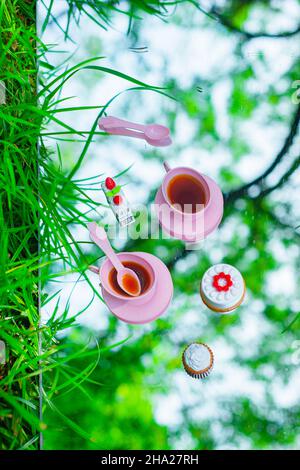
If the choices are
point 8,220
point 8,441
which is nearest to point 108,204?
point 8,220

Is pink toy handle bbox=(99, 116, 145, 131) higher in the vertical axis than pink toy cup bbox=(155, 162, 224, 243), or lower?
higher

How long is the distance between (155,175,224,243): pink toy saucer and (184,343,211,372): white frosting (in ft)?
0.64

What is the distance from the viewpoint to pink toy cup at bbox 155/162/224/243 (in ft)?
3.55

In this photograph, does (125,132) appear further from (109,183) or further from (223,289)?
(223,289)

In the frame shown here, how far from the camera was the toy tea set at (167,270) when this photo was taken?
1.05m

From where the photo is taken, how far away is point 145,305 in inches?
41.8

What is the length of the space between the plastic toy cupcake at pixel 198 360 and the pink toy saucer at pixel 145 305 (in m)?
0.08

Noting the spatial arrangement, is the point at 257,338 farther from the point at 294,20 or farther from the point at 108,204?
the point at 294,20

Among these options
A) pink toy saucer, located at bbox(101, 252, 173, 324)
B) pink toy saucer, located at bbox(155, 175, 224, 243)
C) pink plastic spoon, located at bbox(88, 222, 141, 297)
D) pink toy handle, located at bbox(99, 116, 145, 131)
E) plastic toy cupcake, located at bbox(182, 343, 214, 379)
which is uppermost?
pink toy handle, located at bbox(99, 116, 145, 131)

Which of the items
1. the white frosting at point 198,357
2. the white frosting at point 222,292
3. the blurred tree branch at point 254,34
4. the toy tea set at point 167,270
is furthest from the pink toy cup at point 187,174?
the blurred tree branch at point 254,34

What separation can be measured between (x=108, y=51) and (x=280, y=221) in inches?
18.9

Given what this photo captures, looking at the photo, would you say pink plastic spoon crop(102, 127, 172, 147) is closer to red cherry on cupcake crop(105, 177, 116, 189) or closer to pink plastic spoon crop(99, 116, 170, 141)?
pink plastic spoon crop(99, 116, 170, 141)

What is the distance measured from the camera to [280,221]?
1.13m

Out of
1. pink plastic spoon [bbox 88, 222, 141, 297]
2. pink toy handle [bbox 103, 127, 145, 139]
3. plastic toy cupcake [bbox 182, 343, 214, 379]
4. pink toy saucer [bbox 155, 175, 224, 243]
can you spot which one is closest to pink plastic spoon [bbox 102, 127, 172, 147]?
pink toy handle [bbox 103, 127, 145, 139]
